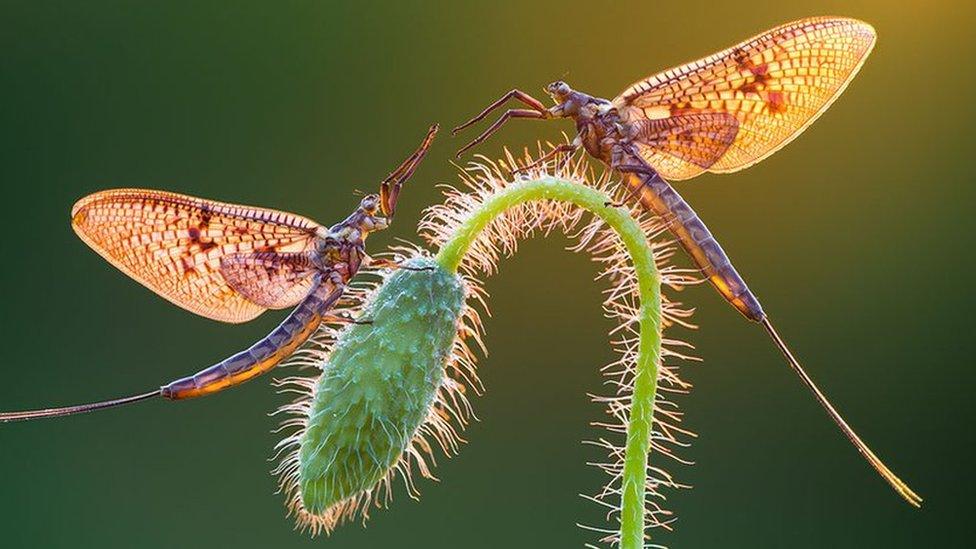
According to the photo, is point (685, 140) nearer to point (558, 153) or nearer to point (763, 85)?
point (763, 85)

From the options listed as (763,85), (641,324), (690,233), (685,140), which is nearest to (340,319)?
(641,324)

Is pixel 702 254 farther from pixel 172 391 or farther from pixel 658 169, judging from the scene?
pixel 172 391

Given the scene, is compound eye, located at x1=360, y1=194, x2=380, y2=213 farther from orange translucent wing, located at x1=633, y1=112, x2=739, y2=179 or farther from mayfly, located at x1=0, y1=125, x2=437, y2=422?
orange translucent wing, located at x1=633, y1=112, x2=739, y2=179

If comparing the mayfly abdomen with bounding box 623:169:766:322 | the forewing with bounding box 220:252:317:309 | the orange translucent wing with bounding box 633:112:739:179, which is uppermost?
the orange translucent wing with bounding box 633:112:739:179

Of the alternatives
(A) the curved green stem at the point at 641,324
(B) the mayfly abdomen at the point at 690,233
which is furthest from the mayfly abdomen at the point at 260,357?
(B) the mayfly abdomen at the point at 690,233

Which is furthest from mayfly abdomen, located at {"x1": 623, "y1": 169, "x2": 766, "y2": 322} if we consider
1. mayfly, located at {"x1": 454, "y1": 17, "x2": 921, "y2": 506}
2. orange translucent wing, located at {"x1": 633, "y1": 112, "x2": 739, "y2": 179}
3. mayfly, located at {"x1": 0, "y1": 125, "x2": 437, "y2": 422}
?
mayfly, located at {"x1": 0, "y1": 125, "x2": 437, "y2": 422}

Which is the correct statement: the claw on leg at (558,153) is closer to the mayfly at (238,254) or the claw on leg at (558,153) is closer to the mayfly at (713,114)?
the mayfly at (713,114)

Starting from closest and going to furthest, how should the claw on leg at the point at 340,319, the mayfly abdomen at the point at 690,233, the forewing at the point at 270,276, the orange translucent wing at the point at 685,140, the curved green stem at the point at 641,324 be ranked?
the curved green stem at the point at 641,324 < the claw on leg at the point at 340,319 < the mayfly abdomen at the point at 690,233 < the orange translucent wing at the point at 685,140 < the forewing at the point at 270,276
